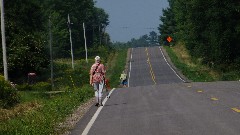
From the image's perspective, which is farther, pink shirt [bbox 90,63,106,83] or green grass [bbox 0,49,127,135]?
pink shirt [bbox 90,63,106,83]

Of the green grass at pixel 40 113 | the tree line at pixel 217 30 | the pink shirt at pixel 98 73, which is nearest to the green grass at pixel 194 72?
the tree line at pixel 217 30

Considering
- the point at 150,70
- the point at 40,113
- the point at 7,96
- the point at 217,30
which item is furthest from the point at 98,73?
the point at 150,70

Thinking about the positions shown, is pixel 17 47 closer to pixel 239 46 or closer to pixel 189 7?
pixel 189 7

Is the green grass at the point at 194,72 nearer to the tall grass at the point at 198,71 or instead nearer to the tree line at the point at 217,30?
the tall grass at the point at 198,71

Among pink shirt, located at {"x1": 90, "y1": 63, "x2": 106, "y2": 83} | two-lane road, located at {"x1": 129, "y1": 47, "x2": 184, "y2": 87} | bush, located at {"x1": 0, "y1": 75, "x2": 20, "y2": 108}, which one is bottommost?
two-lane road, located at {"x1": 129, "y1": 47, "x2": 184, "y2": 87}

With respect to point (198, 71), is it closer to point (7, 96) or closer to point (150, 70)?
point (150, 70)

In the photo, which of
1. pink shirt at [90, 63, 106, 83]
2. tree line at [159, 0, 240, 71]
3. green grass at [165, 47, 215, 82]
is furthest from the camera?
green grass at [165, 47, 215, 82]

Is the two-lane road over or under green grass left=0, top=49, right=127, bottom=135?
under

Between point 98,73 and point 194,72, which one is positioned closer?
point 98,73

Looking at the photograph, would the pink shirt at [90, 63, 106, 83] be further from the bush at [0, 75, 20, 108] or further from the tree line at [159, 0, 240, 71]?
the tree line at [159, 0, 240, 71]

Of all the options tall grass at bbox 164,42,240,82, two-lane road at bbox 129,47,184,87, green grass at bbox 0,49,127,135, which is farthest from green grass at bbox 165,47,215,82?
green grass at bbox 0,49,127,135

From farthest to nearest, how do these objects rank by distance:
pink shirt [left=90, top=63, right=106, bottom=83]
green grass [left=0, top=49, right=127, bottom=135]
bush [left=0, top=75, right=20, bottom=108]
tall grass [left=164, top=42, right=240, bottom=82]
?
tall grass [left=164, top=42, right=240, bottom=82]
bush [left=0, top=75, right=20, bottom=108]
pink shirt [left=90, top=63, right=106, bottom=83]
green grass [left=0, top=49, right=127, bottom=135]

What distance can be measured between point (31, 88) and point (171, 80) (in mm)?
24109

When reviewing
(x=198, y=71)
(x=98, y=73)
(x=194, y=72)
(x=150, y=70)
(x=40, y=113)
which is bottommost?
(x=150, y=70)
